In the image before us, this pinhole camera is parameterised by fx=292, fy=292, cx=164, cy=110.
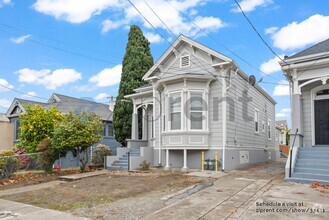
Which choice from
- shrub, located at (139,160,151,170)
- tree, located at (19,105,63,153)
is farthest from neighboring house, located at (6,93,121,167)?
shrub, located at (139,160,151,170)

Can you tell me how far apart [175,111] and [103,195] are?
7103mm

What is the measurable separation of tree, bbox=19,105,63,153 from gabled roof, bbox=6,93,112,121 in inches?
253

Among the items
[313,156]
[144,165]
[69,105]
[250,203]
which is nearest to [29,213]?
[250,203]

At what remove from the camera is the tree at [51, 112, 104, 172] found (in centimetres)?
1470

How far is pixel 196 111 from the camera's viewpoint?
1462 centimetres

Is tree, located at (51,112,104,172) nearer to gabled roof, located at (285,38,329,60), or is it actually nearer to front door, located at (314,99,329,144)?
gabled roof, located at (285,38,329,60)

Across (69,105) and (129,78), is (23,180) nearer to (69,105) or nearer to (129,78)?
(129,78)

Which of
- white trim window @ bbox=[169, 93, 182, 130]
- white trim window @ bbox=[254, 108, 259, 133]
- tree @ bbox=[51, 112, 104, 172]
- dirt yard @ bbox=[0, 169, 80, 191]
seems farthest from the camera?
white trim window @ bbox=[254, 108, 259, 133]

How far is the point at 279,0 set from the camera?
35.3 feet

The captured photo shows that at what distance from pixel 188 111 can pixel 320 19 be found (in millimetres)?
7154

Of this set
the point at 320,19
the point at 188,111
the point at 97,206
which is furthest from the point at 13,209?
the point at 320,19

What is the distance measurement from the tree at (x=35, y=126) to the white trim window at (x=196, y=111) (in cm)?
911

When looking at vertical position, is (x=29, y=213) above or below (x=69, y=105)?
below

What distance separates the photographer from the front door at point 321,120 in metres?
12.3
